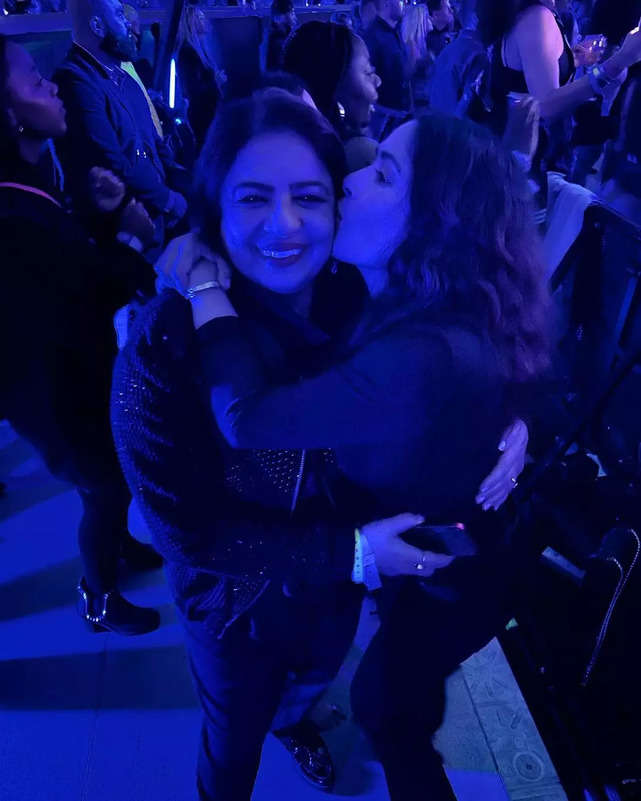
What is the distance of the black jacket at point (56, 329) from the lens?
1.50m

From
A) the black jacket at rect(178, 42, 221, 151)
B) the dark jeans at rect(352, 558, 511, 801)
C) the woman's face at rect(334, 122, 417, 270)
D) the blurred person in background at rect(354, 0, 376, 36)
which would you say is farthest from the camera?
the blurred person in background at rect(354, 0, 376, 36)

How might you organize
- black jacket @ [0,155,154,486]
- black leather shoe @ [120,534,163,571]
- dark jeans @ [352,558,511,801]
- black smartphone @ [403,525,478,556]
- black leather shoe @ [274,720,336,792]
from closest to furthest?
1. black smartphone @ [403,525,478,556]
2. dark jeans @ [352,558,511,801]
3. black jacket @ [0,155,154,486]
4. black leather shoe @ [274,720,336,792]
5. black leather shoe @ [120,534,163,571]

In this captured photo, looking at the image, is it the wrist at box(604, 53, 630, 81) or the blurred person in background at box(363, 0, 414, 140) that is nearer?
the wrist at box(604, 53, 630, 81)

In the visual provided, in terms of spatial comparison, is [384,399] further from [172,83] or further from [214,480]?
[172,83]

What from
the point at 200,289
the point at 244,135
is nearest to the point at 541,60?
the point at 244,135

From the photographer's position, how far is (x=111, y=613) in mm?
2023

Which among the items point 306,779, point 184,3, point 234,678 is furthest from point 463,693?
point 184,3

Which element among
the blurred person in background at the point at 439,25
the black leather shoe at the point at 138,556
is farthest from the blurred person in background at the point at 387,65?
the black leather shoe at the point at 138,556

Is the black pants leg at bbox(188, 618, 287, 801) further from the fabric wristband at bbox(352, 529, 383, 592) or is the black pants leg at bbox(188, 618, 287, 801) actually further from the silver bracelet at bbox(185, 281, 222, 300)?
the silver bracelet at bbox(185, 281, 222, 300)

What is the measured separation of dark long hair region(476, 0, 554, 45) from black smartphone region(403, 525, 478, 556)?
2.27 metres

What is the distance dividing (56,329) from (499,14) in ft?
7.27

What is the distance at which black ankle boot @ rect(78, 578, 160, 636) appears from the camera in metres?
2.03

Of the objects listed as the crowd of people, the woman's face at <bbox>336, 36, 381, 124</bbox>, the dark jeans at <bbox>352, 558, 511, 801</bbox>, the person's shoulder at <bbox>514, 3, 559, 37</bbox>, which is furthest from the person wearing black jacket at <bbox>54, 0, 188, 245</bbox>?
the dark jeans at <bbox>352, 558, 511, 801</bbox>

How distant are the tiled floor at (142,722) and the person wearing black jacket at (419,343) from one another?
2.15ft
